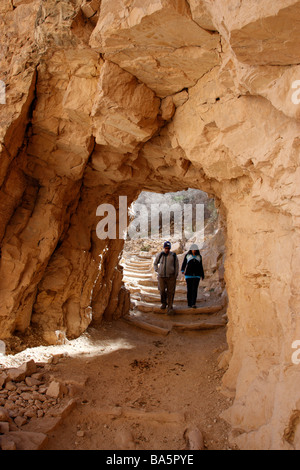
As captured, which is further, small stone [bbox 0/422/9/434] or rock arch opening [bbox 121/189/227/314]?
rock arch opening [bbox 121/189/227/314]

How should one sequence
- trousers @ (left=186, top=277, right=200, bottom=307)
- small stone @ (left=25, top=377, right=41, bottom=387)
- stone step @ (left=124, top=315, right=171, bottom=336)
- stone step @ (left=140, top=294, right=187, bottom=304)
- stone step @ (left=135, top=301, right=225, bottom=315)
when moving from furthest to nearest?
stone step @ (left=140, top=294, right=187, bottom=304)
trousers @ (left=186, top=277, right=200, bottom=307)
stone step @ (left=135, top=301, right=225, bottom=315)
stone step @ (left=124, top=315, right=171, bottom=336)
small stone @ (left=25, top=377, right=41, bottom=387)

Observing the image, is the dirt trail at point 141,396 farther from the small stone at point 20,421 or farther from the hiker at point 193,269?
the hiker at point 193,269

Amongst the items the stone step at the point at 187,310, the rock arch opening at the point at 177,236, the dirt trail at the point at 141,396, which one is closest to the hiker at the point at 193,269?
the stone step at the point at 187,310

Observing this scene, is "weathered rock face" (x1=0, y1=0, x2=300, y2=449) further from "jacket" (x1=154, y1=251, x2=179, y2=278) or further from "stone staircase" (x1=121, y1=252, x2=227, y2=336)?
"jacket" (x1=154, y1=251, x2=179, y2=278)

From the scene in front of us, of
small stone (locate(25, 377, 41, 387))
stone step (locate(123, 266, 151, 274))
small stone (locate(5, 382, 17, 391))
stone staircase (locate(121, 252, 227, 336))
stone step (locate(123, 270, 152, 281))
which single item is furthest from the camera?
stone step (locate(123, 266, 151, 274))

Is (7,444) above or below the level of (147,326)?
above

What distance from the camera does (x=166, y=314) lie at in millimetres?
7430

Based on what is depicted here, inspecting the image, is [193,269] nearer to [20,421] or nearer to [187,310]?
[187,310]

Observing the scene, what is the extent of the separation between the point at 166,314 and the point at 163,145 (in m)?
4.61

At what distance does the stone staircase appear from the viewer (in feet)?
21.4

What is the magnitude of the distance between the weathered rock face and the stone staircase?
6.04 feet

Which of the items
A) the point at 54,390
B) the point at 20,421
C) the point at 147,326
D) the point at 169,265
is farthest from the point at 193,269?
the point at 20,421

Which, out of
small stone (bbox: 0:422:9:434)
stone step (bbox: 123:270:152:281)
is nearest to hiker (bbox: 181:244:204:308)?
stone step (bbox: 123:270:152:281)
